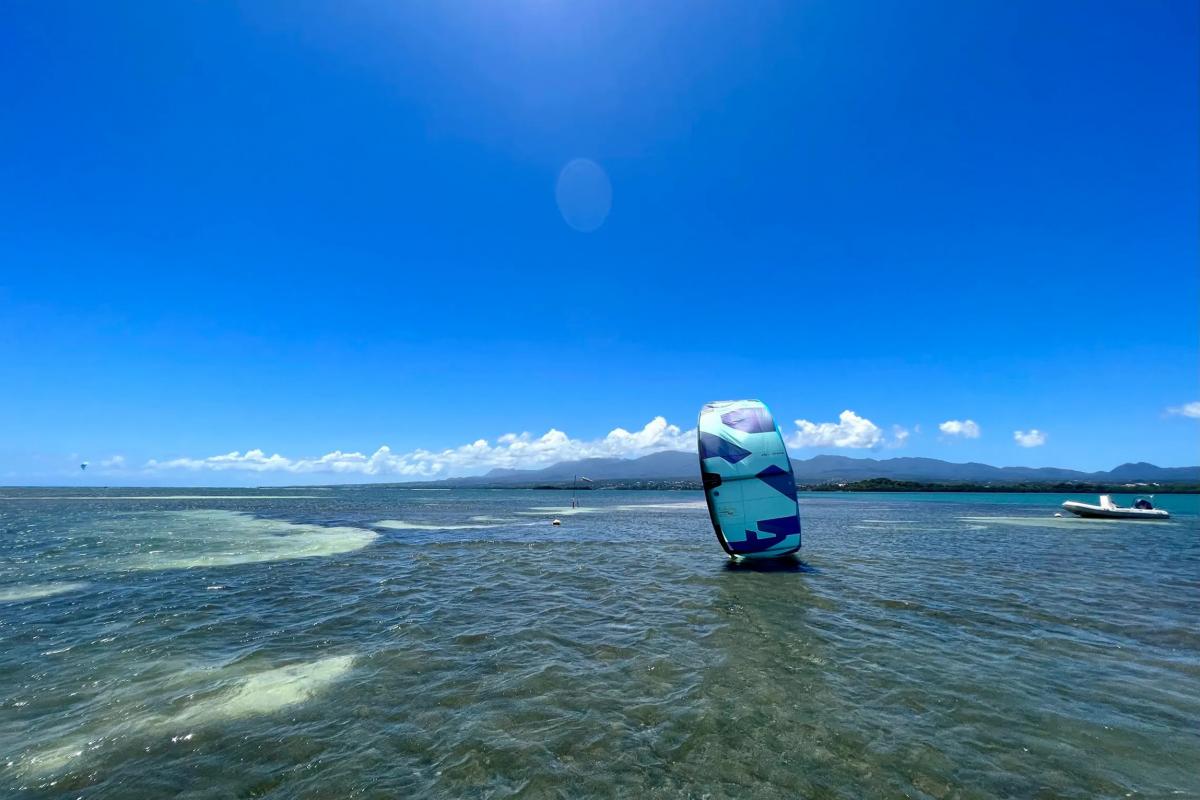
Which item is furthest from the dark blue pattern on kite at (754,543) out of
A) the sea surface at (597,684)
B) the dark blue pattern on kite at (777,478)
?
the dark blue pattern on kite at (777,478)

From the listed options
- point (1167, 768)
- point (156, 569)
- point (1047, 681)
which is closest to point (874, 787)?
point (1167, 768)

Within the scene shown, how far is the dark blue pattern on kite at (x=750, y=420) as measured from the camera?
20297 millimetres

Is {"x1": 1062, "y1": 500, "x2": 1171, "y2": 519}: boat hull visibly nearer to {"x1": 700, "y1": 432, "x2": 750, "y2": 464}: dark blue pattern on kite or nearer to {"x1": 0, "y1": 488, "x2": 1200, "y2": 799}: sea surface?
{"x1": 0, "y1": 488, "x2": 1200, "y2": 799}: sea surface

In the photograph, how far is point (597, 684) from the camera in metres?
8.37

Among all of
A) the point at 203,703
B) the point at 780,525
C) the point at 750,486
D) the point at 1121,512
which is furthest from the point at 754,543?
the point at 1121,512

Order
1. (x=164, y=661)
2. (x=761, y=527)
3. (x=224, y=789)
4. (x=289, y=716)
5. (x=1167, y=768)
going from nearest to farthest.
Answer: (x=224, y=789), (x=1167, y=768), (x=289, y=716), (x=164, y=661), (x=761, y=527)

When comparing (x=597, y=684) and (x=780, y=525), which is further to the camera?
(x=780, y=525)

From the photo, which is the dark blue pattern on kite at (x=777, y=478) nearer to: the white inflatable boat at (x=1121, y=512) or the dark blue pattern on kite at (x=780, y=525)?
the dark blue pattern on kite at (x=780, y=525)

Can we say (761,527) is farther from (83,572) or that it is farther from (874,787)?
(83,572)

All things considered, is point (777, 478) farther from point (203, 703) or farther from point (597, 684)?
point (203, 703)

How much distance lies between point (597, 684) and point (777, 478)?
13622mm

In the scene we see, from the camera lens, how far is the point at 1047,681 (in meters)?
8.70

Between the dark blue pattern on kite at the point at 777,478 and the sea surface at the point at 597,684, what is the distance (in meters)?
3.35

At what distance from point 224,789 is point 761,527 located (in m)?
18.2
